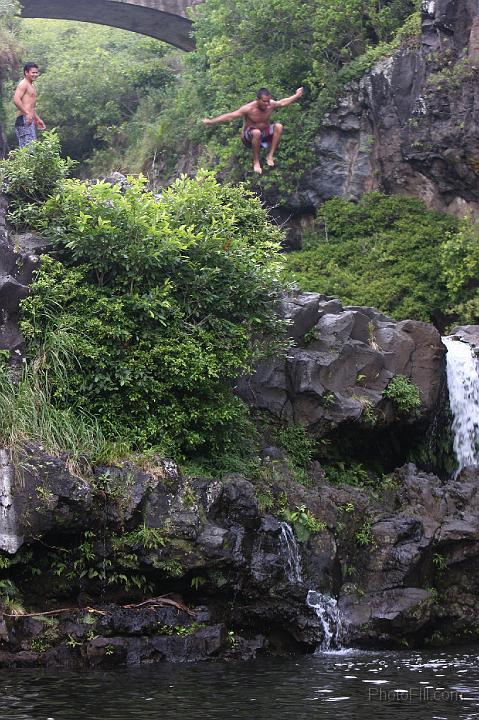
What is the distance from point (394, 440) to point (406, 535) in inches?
144

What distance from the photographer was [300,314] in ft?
51.9

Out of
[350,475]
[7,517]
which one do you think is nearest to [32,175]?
[7,517]

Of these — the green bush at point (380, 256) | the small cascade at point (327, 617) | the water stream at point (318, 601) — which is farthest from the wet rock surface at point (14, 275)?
the green bush at point (380, 256)

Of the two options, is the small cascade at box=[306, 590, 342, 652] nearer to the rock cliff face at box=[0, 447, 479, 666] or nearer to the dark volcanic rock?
the rock cliff face at box=[0, 447, 479, 666]

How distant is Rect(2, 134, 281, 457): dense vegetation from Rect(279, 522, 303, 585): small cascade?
1.56m

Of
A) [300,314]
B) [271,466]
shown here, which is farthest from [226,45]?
[271,466]

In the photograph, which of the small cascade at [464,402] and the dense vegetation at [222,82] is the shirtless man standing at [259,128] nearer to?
the dense vegetation at [222,82]

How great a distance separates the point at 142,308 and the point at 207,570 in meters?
3.37

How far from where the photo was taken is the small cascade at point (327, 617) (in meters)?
12.2

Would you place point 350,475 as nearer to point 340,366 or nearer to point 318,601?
point 340,366

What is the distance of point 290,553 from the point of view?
1261 cm

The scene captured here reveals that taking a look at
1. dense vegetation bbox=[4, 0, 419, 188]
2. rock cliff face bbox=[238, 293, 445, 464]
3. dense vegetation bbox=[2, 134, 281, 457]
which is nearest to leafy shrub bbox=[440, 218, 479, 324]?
rock cliff face bbox=[238, 293, 445, 464]

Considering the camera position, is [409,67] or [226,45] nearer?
[409,67]

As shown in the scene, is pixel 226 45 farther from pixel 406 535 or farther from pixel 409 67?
pixel 406 535
